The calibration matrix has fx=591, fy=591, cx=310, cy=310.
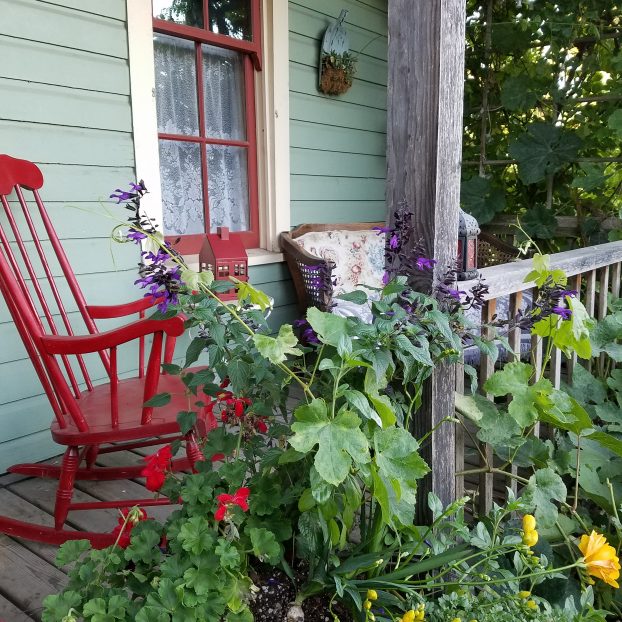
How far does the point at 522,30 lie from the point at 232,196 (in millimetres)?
2280

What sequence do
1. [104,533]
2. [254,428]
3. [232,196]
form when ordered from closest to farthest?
[254,428] < [104,533] < [232,196]

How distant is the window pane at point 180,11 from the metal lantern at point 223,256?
0.93 m

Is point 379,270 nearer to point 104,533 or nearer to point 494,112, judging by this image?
point 494,112

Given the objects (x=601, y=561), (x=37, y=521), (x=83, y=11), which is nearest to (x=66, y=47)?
(x=83, y=11)

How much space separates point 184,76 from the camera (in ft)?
8.59

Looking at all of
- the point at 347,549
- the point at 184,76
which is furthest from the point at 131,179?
the point at 347,549

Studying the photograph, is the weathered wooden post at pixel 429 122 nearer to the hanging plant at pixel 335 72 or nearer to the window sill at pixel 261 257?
the window sill at pixel 261 257

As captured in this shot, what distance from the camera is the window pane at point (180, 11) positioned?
246cm

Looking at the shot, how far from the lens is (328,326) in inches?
38.5

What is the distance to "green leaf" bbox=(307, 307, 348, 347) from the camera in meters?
0.96

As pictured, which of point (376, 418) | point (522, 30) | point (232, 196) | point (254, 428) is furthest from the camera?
point (522, 30)

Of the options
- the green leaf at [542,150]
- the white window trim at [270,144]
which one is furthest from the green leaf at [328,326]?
the green leaf at [542,150]

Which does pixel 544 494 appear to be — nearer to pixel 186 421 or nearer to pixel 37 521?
pixel 186 421

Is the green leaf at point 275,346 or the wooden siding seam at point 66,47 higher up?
the wooden siding seam at point 66,47
